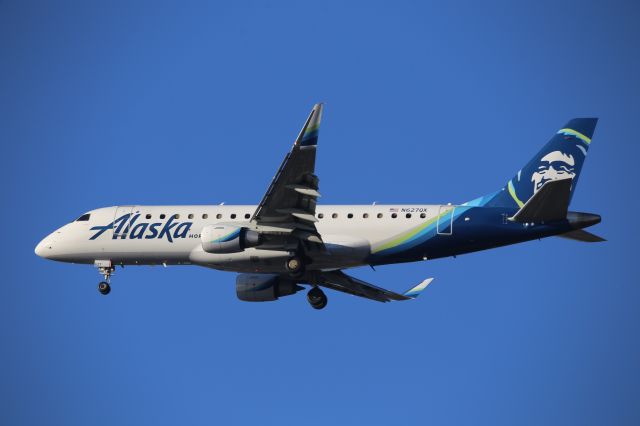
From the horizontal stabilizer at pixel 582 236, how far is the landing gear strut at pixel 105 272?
21901 millimetres

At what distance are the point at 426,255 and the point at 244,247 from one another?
8.15 m

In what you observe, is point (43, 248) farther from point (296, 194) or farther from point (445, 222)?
point (445, 222)

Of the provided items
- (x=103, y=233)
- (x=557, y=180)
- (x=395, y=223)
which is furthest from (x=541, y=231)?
(x=103, y=233)

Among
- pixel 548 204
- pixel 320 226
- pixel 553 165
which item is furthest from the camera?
pixel 320 226

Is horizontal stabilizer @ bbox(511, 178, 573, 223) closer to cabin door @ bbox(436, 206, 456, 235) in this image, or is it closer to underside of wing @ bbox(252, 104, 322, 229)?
cabin door @ bbox(436, 206, 456, 235)

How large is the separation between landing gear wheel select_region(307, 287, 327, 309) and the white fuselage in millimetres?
4175

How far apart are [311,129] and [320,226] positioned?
7.33m

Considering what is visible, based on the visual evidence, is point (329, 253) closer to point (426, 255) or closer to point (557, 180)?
point (426, 255)

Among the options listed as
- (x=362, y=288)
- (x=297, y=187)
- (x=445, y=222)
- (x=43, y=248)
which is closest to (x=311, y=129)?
(x=297, y=187)

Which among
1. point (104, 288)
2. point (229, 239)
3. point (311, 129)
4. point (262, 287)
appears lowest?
point (104, 288)

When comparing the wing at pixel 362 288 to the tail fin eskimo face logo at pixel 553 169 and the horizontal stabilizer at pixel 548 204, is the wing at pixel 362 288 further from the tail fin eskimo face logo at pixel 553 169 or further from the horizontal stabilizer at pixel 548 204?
the horizontal stabilizer at pixel 548 204

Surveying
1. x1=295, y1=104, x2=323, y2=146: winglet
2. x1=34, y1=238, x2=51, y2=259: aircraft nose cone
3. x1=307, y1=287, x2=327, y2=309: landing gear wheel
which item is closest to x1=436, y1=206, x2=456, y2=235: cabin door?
x1=295, y1=104, x2=323, y2=146: winglet

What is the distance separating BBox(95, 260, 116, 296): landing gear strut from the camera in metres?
59.1

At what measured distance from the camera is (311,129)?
4912 centimetres
